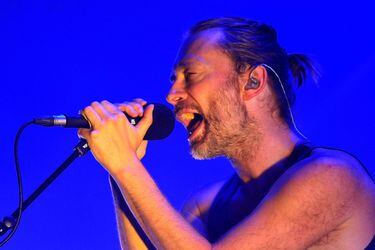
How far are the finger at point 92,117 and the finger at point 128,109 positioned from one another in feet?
0.29

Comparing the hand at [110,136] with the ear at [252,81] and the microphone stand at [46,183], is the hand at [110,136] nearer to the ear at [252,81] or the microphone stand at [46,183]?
the microphone stand at [46,183]

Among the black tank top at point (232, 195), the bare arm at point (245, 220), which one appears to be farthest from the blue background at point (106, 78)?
the bare arm at point (245, 220)

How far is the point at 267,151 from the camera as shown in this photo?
179 cm

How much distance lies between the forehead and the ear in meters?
0.07

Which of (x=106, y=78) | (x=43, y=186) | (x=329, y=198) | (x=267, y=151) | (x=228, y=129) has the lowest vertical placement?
(x=329, y=198)

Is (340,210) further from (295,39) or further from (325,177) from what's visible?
(295,39)

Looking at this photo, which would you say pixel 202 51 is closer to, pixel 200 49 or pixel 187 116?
pixel 200 49

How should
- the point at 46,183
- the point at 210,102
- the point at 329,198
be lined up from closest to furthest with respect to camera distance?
1. the point at 46,183
2. the point at 329,198
3. the point at 210,102

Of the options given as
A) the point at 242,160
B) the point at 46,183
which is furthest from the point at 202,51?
the point at 46,183

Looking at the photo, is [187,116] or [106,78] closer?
[187,116]

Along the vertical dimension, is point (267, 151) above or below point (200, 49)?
below

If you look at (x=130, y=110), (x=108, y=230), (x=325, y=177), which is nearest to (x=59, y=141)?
(x=108, y=230)

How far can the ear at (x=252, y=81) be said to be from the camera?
72.7 inches

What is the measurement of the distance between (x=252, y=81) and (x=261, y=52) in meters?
0.13
